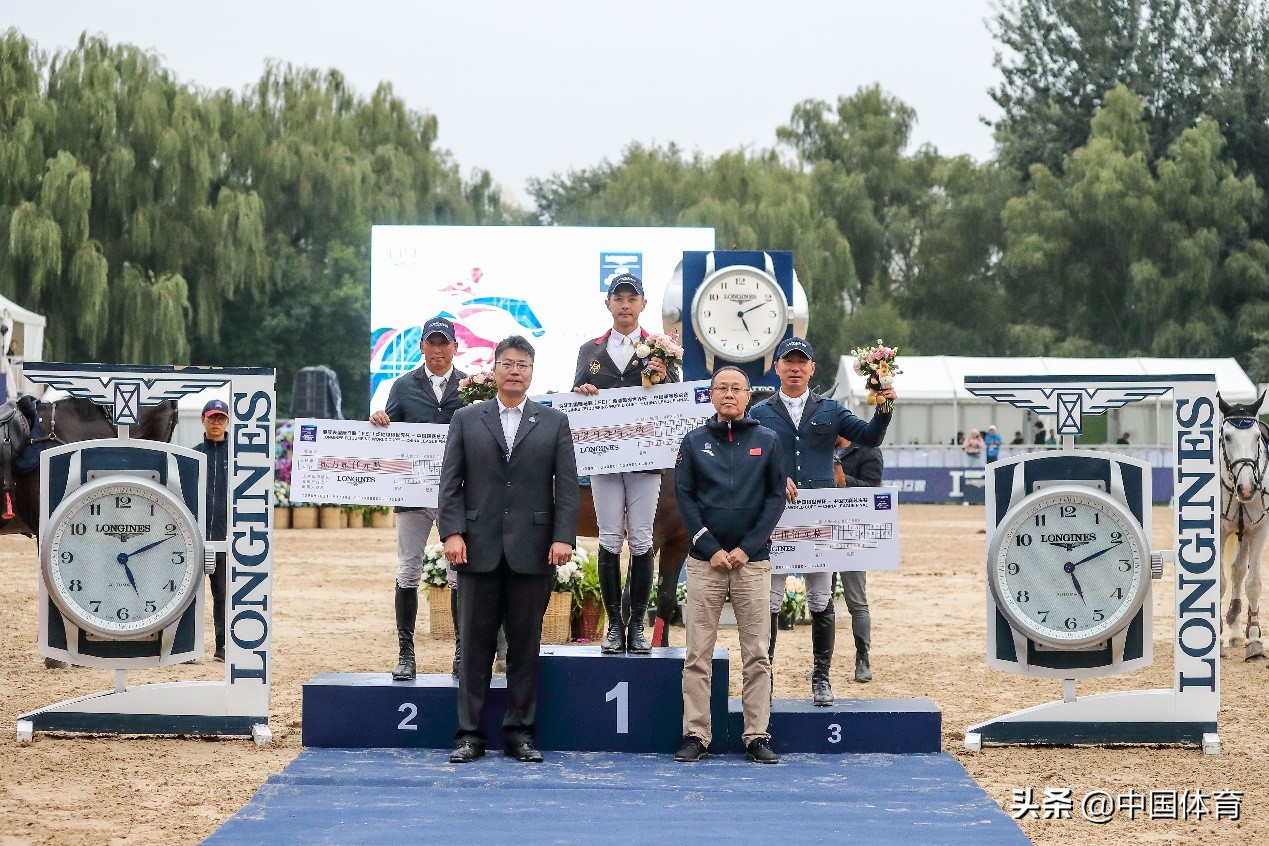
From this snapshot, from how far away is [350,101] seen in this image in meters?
46.9

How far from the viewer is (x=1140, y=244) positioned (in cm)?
5062

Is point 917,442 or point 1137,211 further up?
point 1137,211

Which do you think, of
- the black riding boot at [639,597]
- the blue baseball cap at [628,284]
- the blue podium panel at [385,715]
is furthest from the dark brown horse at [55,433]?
the black riding boot at [639,597]

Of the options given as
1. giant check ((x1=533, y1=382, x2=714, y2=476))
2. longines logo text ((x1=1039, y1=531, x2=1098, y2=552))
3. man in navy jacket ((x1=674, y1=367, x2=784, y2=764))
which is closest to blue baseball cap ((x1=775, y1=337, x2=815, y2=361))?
giant check ((x1=533, y1=382, x2=714, y2=476))

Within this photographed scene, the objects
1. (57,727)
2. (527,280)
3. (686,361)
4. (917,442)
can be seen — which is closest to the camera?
(57,727)

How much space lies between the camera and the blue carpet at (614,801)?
6.14 metres

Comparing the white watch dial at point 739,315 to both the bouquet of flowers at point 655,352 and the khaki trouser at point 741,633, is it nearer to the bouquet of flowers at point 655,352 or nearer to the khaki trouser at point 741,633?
the bouquet of flowers at point 655,352

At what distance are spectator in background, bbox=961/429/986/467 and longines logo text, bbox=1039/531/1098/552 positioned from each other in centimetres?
2748

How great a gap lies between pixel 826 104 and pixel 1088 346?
14.3m

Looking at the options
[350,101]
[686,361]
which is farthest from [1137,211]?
[686,361]

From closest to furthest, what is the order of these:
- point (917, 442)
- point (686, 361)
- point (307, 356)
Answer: point (686, 361) < point (917, 442) < point (307, 356)

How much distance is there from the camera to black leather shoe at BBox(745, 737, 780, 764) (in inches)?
303

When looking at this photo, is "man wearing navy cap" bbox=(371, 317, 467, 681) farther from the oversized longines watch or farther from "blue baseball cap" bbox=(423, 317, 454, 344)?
the oversized longines watch

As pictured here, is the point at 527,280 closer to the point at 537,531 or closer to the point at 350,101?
the point at 537,531
